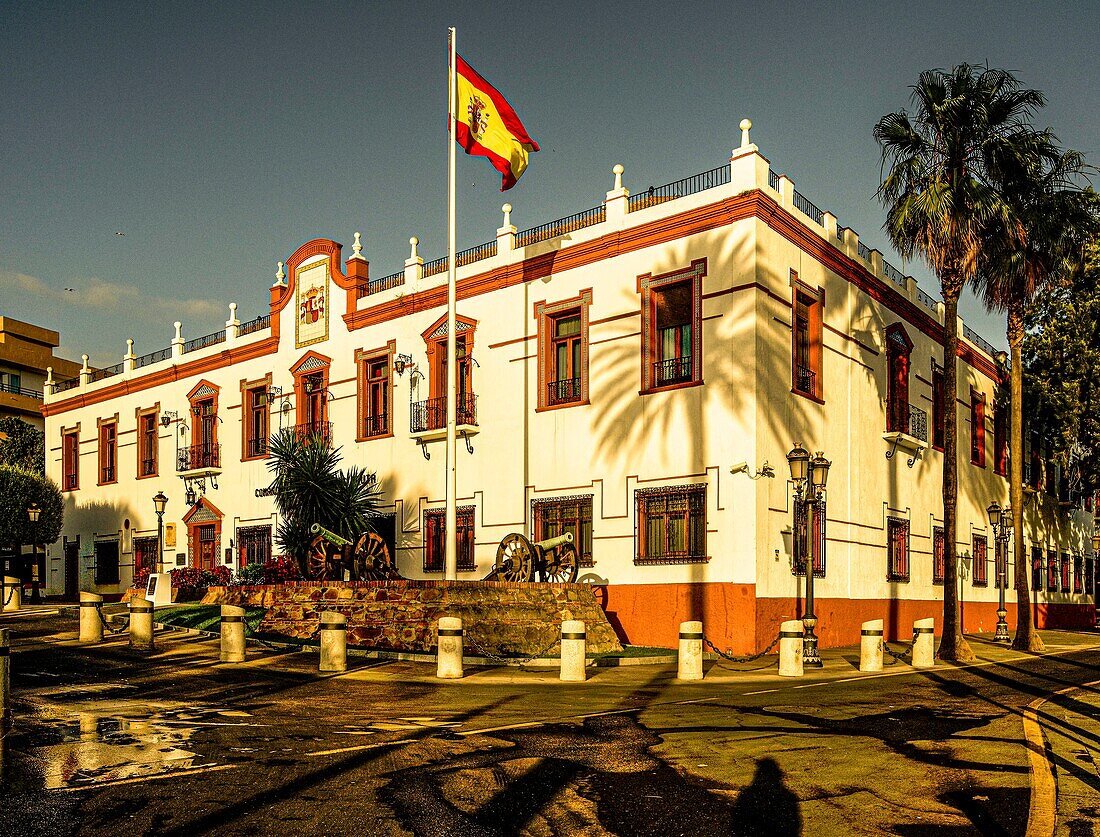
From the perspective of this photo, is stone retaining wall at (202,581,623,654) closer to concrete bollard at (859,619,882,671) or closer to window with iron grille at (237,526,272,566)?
concrete bollard at (859,619,882,671)

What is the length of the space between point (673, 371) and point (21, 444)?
4796 cm

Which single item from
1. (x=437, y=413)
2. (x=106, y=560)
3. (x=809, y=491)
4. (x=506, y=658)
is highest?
(x=437, y=413)

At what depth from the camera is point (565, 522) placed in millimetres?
25438

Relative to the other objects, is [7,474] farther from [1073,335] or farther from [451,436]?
[1073,335]

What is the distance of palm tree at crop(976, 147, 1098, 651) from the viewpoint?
23.5 meters

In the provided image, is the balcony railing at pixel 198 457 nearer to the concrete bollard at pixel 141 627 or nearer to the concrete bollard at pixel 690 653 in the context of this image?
the concrete bollard at pixel 141 627

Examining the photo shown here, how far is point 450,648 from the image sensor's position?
1638 centimetres

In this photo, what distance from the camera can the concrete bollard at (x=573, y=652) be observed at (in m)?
16.7

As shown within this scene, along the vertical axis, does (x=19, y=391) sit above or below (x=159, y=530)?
above

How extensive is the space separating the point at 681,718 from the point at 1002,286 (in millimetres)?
18195

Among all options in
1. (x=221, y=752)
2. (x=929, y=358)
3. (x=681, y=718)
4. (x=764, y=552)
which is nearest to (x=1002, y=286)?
(x=929, y=358)

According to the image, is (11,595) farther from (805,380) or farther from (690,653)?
(805,380)

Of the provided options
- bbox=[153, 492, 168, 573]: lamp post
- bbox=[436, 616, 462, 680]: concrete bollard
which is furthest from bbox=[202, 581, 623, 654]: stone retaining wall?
bbox=[153, 492, 168, 573]: lamp post

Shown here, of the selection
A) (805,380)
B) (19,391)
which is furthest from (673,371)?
(19,391)
